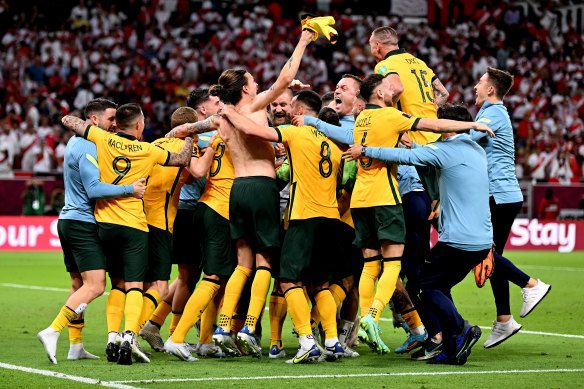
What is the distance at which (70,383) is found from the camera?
259 inches

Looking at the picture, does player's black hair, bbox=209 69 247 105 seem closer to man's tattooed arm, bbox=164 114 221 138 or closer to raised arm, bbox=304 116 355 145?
man's tattooed arm, bbox=164 114 221 138

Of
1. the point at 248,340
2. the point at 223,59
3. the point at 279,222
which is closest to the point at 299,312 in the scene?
the point at 248,340

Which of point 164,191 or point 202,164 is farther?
point 164,191

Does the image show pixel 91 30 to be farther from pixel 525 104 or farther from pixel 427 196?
pixel 427 196

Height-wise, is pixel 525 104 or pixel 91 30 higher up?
pixel 91 30

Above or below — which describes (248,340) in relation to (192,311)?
below

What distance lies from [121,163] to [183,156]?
0.56 metres

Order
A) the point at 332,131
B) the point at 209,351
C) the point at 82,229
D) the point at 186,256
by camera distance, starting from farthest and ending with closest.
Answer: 1. the point at 186,256
2. the point at 209,351
3. the point at 332,131
4. the point at 82,229

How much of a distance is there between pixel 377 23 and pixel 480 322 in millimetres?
23093

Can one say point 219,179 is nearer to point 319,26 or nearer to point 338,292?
point 338,292

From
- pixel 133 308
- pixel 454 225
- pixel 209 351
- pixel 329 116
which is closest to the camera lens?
pixel 454 225

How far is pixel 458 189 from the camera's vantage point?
7633 millimetres

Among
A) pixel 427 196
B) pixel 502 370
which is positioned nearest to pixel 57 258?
pixel 427 196

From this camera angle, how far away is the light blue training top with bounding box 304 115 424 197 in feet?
27.0
